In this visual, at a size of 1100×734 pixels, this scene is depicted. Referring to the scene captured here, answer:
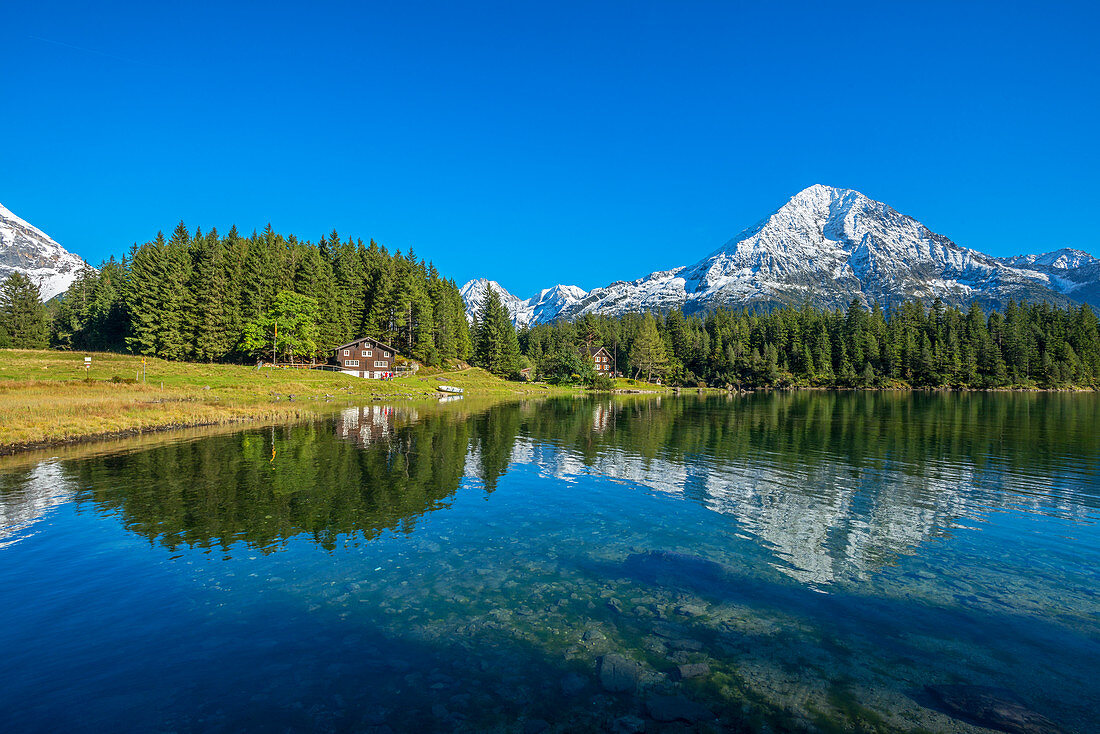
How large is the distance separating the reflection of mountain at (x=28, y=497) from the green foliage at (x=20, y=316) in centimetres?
12515

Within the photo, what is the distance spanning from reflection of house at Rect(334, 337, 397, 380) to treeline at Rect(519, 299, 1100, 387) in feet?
173

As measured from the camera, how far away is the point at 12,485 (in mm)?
23375

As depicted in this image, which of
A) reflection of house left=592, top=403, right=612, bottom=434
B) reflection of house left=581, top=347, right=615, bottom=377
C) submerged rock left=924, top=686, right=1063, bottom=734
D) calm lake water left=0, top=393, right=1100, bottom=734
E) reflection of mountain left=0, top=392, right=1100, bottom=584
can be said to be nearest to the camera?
submerged rock left=924, top=686, right=1063, bottom=734

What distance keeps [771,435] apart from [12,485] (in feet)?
177

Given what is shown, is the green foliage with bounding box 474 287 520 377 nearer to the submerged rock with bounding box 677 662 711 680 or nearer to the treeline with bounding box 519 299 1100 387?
the treeline with bounding box 519 299 1100 387

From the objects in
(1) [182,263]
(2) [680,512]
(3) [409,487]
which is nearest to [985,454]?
(2) [680,512]

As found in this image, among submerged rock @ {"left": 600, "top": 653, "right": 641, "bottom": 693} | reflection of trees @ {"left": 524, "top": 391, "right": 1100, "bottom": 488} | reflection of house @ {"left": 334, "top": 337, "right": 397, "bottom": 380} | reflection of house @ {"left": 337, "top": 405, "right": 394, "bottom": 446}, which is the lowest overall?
submerged rock @ {"left": 600, "top": 653, "right": 641, "bottom": 693}

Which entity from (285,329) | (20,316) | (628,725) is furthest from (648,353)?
(20,316)

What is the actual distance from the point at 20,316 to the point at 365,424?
412 feet

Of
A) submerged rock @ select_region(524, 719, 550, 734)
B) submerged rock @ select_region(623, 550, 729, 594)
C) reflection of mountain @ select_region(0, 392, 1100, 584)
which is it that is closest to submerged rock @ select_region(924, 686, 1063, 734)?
reflection of mountain @ select_region(0, 392, 1100, 584)

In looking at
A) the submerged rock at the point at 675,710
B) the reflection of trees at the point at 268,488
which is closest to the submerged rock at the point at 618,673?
the submerged rock at the point at 675,710

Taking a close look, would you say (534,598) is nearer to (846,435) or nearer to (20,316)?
(846,435)

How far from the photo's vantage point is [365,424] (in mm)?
50562

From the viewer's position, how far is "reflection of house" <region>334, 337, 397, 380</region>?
108000 millimetres
